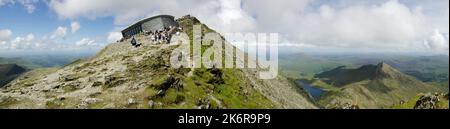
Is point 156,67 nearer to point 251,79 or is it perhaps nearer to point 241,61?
point 251,79

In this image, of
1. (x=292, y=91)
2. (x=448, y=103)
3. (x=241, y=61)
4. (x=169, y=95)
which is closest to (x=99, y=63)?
(x=169, y=95)

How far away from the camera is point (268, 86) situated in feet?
334

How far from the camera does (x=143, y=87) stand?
6769 centimetres

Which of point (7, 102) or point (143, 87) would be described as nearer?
point (7, 102)

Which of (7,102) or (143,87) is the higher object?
(143,87)

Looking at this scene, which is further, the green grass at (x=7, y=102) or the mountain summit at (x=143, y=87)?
the mountain summit at (x=143, y=87)

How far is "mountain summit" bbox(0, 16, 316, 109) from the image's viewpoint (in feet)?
205

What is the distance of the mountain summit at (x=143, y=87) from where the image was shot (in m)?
62.4
